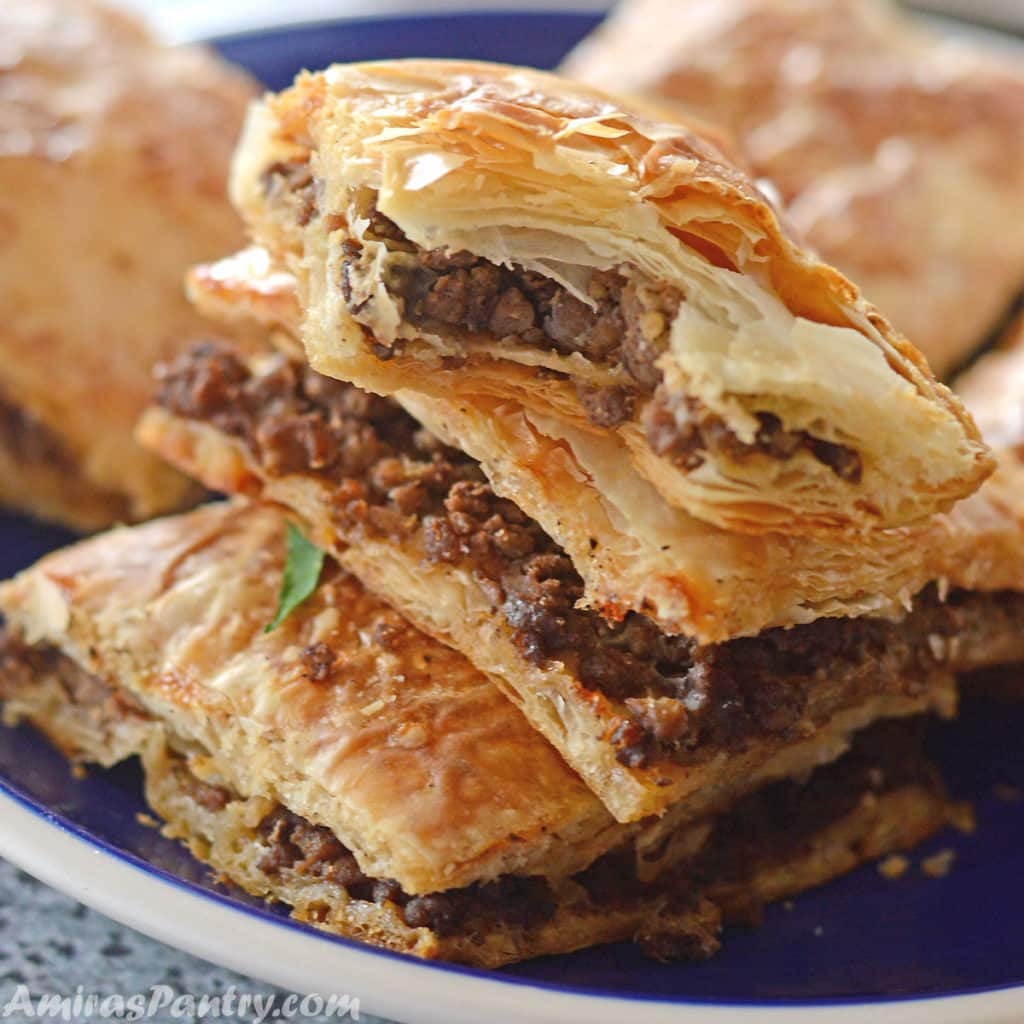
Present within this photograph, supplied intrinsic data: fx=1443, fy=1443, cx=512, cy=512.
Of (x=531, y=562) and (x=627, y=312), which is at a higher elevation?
(x=627, y=312)

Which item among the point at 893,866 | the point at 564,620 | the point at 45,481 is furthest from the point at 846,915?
the point at 45,481

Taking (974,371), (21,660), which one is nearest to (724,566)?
(21,660)

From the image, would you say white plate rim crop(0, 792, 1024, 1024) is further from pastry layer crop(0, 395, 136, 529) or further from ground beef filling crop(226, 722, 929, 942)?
pastry layer crop(0, 395, 136, 529)

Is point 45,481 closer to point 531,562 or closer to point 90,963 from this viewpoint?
point 90,963

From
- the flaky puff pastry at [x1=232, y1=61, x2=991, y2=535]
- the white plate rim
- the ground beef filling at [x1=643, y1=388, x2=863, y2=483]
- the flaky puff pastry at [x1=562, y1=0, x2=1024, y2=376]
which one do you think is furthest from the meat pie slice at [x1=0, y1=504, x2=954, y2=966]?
the flaky puff pastry at [x1=562, y1=0, x2=1024, y2=376]

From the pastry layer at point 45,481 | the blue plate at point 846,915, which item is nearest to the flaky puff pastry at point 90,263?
the pastry layer at point 45,481

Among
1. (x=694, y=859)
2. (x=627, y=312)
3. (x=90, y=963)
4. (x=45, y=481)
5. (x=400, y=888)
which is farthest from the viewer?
(x=45, y=481)

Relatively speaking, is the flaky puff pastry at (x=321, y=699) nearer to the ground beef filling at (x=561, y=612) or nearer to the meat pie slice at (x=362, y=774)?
the meat pie slice at (x=362, y=774)
